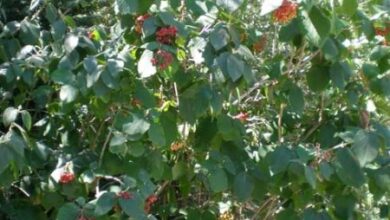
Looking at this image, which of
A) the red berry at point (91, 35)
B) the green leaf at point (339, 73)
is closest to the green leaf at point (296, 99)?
the green leaf at point (339, 73)

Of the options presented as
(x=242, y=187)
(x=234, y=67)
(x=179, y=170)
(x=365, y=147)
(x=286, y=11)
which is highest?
(x=286, y=11)

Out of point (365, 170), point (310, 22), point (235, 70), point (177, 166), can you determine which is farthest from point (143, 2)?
point (365, 170)

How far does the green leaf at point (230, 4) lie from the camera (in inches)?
81.3

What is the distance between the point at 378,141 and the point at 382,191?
0.85ft

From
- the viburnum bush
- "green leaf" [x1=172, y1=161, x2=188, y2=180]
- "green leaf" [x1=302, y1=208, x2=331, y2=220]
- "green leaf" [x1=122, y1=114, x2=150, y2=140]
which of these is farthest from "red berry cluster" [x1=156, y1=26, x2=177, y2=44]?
"green leaf" [x1=302, y1=208, x2=331, y2=220]

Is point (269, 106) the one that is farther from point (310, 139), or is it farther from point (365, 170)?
point (365, 170)

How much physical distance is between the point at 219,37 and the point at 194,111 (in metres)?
0.29

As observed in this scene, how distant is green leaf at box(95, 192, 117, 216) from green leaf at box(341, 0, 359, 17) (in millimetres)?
885

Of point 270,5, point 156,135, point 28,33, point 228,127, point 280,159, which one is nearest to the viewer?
point 270,5

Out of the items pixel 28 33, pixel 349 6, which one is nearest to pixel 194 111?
pixel 349 6

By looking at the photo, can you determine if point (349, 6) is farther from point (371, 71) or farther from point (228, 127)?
point (228, 127)

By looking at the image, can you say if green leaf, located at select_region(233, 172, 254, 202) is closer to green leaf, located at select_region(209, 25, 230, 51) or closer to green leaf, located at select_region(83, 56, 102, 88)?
green leaf, located at select_region(209, 25, 230, 51)

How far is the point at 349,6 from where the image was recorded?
6.97ft

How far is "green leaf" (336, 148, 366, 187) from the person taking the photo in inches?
85.0
